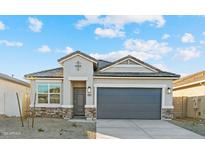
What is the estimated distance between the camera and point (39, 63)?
26.3m

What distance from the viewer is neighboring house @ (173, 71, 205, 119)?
1879cm

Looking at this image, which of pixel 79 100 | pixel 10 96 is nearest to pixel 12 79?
pixel 10 96

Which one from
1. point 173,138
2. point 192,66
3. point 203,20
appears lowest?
point 173,138

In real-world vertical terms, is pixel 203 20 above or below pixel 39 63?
above

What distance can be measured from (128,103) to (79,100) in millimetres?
3354

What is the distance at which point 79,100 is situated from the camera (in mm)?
19109

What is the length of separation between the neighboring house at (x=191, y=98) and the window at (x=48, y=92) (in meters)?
9.31

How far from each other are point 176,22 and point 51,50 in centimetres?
1138

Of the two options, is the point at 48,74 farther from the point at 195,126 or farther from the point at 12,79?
the point at 195,126
